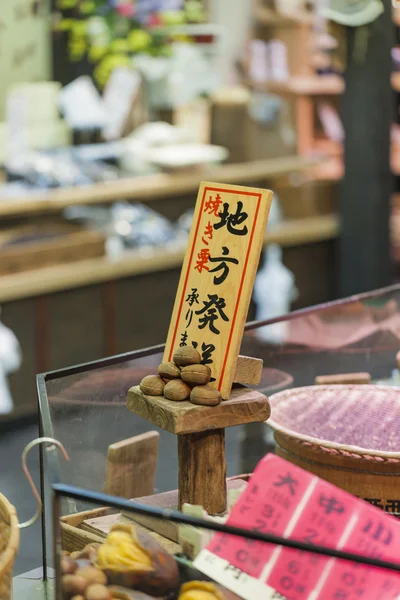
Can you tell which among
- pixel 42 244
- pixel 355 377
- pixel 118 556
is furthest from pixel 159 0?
pixel 118 556

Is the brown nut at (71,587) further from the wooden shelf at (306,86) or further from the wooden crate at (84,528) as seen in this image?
the wooden shelf at (306,86)

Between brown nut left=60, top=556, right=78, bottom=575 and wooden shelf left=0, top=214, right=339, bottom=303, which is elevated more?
brown nut left=60, top=556, right=78, bottom=575

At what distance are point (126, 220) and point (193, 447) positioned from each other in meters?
3.79

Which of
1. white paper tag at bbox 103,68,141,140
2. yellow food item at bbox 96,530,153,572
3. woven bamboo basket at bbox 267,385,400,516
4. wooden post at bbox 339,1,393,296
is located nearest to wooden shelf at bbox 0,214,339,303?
wooden post at bbox 339,1,393,296

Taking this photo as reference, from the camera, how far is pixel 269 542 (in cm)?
104

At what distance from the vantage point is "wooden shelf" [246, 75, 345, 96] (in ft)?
19.2

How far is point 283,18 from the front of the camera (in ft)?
19.6

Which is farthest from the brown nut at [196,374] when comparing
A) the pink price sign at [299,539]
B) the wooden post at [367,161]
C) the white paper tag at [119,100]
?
the wooden post at [367,161]

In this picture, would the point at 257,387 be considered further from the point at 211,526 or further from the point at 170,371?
A: the point at 211,526

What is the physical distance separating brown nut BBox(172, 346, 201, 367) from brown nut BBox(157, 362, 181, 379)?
0.01 m

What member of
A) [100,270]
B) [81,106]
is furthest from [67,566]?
[81,106]

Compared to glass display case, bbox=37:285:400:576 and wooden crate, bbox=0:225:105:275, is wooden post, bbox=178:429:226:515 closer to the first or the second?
glass display case, bbox=37:285:400:576

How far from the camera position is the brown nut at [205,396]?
1.34 metres

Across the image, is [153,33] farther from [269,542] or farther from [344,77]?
[269,542]
